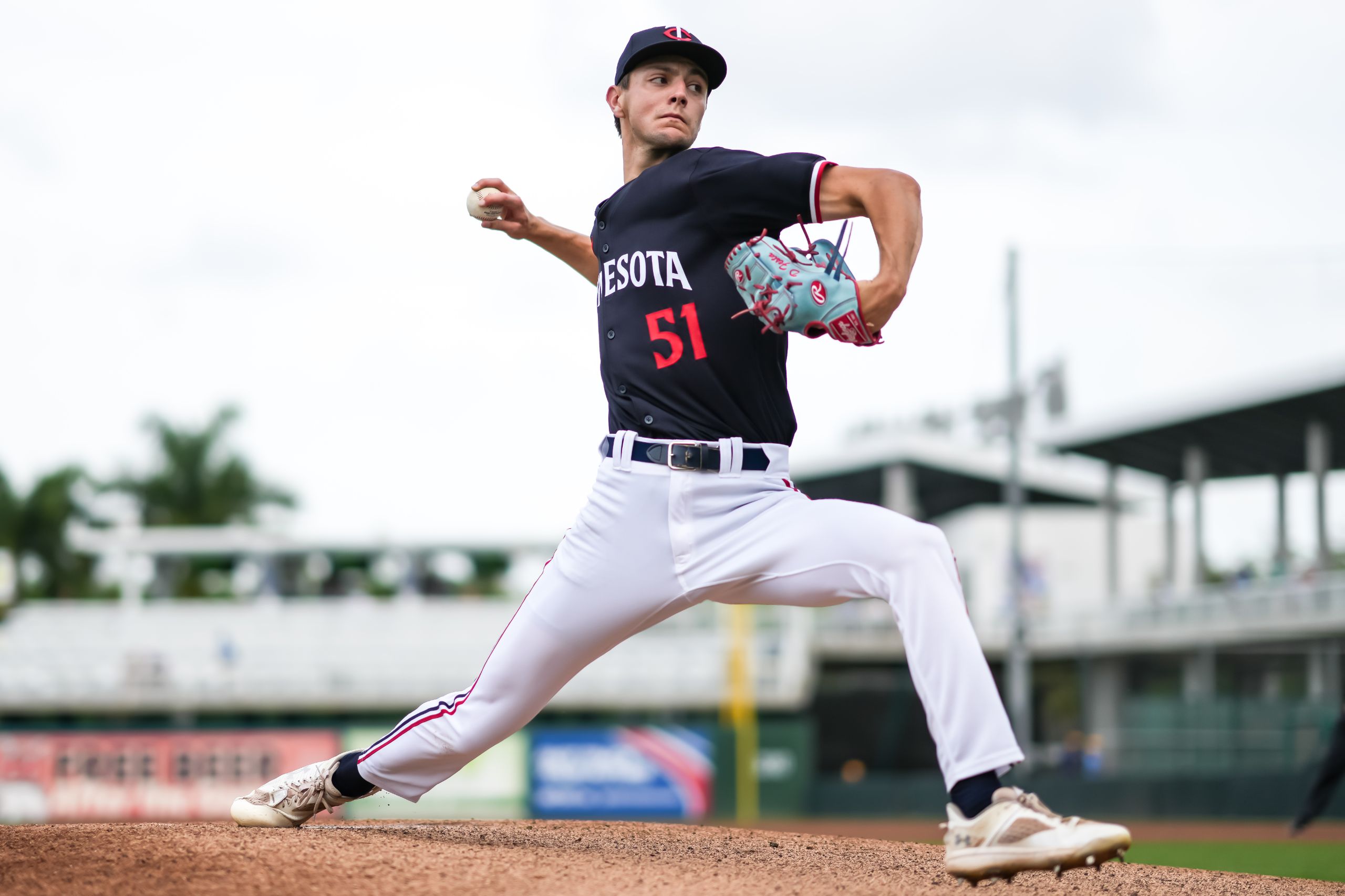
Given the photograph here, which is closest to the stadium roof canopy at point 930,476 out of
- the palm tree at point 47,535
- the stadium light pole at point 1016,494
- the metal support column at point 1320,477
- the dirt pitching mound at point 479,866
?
the metal support column at point 1320,477

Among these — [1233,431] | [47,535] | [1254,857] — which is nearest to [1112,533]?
[1233,431]

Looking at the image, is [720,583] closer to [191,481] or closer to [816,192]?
[816,192]

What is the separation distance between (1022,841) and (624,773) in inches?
740

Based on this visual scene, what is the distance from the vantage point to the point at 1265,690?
33.4 m

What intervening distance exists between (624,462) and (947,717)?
1047 millimetres

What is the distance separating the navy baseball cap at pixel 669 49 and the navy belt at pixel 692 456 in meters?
1.05

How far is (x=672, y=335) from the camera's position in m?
3.52

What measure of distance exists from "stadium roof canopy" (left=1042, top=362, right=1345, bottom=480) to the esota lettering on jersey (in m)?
27.6

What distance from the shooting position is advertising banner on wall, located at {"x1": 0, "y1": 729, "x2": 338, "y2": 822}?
838 inches

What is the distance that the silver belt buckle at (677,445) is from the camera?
136 inches

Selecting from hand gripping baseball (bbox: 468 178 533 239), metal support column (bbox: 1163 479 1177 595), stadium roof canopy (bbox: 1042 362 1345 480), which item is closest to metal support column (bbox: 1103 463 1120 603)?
stadium roof canopy (bbox: 1042 362 1345 480)

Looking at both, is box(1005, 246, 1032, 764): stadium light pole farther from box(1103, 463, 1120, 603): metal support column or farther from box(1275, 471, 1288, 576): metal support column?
box(1103, 463, 1120, 603): metal support column

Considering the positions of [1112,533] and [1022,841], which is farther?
[1112,533]

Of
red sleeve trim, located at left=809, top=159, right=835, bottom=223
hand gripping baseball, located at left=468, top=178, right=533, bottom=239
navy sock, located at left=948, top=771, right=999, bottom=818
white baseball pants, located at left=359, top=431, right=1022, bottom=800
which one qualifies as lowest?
navy sock, located at left=948, top=771, right=999, bottom=818
